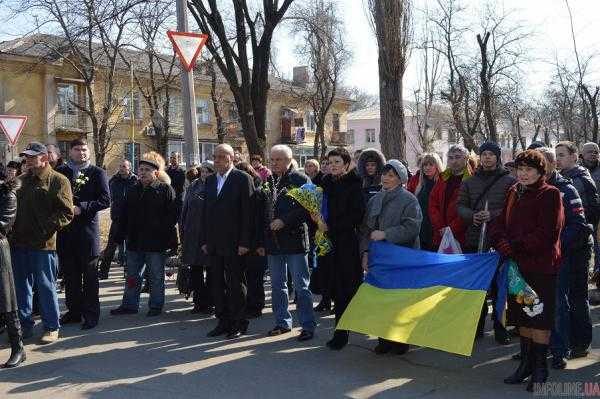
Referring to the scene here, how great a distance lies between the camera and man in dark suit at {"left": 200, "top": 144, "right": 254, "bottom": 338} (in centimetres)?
672

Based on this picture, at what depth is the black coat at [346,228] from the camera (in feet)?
20.3

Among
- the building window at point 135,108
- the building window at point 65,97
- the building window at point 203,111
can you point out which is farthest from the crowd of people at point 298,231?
the building window at point 203,111

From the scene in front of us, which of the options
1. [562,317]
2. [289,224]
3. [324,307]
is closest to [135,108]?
[324,307]

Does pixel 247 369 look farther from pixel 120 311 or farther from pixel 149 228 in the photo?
pixel 120 311

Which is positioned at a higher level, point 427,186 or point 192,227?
point 427,186

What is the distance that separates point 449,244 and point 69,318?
4.57 metres

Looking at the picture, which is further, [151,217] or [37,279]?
[151,217]

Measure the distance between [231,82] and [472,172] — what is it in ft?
33.1

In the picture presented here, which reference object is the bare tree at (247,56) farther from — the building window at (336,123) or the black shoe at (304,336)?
the building window at (336,123)

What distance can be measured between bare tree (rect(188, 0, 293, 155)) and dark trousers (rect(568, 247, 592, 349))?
1049 centimetres

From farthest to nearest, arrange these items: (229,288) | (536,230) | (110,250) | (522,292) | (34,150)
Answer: (110,250) < (229,288) < (34,150) < (522,292) < (536,230)

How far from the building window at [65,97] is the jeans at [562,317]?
38.7 m

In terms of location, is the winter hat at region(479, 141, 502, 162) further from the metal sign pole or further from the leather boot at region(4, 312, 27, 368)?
the metal sign pole

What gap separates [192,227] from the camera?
8.16 m
